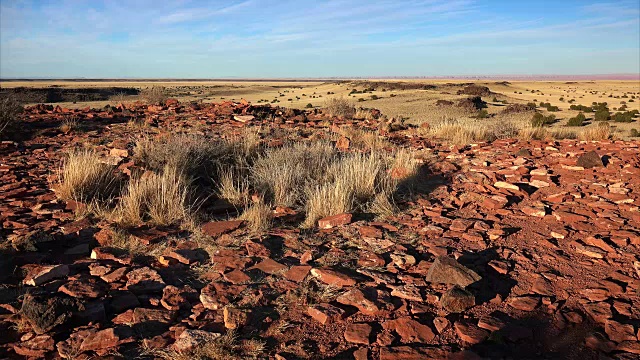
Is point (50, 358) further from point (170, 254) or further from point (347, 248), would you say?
point (347, 248)

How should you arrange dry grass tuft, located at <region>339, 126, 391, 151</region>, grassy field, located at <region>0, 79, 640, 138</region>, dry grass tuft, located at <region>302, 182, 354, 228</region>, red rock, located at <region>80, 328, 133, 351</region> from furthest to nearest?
grassy field, located at <region>0, 79, 640, 138</region>
dry grass tuft, located at <region>339, 126, 391, 151</region>
dry grass tuft, located at <region>302, 182, 354, 228</region>
red rock, located at <region>80, 328, 133, 351</region>

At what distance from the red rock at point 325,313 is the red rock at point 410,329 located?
0.33 meters

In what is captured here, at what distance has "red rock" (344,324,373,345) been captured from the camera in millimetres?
2902

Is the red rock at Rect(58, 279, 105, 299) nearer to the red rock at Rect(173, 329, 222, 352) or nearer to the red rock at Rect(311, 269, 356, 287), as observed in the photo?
the red rock at Rect(173, 329, 222, 352)

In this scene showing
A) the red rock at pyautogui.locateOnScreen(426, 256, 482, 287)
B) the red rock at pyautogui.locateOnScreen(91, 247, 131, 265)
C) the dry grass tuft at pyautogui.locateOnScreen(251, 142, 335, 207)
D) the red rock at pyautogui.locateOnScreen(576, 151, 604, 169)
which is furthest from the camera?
the red rock at pyautogui.locateOnScreen(576, 151, 604, 169)

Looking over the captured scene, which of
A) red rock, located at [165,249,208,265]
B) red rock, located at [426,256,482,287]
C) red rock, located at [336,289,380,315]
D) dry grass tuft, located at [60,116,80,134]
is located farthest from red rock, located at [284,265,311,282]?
dry grass tuft, located at [60,116,80,134]

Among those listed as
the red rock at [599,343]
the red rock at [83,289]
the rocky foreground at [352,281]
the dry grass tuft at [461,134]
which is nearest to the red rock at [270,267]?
the rocky foreground at [352,281]

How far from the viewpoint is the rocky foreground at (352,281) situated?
2.90m

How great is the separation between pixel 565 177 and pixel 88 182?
22.5 feet

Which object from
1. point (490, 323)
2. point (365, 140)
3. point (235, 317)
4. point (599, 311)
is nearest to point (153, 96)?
point (365, 140)

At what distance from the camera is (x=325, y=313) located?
3.17m

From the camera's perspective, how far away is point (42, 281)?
3646 mm

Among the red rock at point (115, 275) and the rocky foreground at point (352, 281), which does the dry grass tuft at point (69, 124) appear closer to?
the rocky foreground at point (352, 281)

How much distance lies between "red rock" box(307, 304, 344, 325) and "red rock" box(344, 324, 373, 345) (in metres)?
0.12
